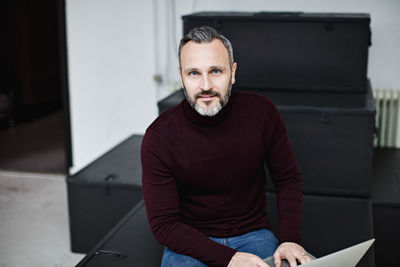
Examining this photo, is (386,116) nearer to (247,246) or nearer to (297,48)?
(297,48)

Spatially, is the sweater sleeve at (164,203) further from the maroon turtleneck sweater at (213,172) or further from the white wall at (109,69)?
the white wall at (109,69)

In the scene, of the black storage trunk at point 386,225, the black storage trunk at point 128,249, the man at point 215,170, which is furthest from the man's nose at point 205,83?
the black storage trunk at point 386,225

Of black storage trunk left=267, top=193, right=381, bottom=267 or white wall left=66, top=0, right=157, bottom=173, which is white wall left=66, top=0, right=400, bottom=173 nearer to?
white wall left=66, top=0, right=157, bottom=173

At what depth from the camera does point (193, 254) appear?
1401 millimetres

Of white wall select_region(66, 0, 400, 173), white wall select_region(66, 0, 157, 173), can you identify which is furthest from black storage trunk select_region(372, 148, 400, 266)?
white wall select_region(66, 0, 157, 173)

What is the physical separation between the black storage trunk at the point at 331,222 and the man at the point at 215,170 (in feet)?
1.16

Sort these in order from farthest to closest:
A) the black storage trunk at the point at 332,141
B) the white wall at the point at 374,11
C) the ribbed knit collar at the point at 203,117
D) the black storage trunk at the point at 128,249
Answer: the white wall at the point at 374,11, the black storage trunk at the point at 332,141, the black storage trunk at the point at 128,249, the ribbed knit collar at the point at 203,117

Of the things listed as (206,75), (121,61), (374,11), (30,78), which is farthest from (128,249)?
(30,78)

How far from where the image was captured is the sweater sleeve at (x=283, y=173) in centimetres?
149

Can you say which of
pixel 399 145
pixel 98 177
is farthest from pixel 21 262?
pixel 399 145

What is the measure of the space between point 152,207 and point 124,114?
178 cm

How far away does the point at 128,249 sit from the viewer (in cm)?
177

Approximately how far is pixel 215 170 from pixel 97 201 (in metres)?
0.95

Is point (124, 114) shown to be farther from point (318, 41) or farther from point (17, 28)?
point (17, 28)
